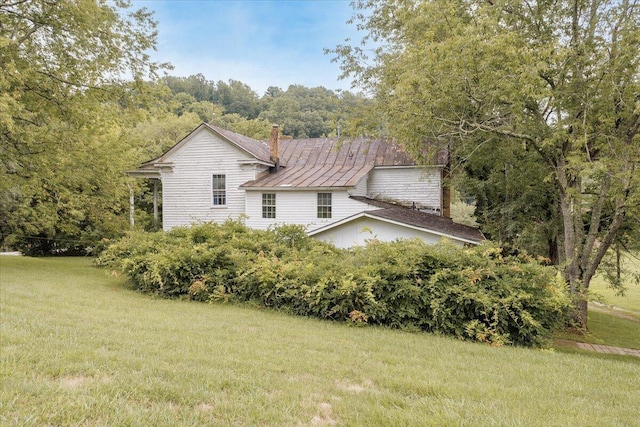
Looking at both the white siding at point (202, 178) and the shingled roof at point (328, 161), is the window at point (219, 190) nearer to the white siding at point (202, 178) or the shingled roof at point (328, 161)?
the white siding at point (202, 178)

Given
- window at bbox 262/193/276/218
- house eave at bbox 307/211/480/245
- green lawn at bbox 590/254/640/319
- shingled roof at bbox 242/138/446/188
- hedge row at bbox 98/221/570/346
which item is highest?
shingled roof at bbox 242/138/446/188

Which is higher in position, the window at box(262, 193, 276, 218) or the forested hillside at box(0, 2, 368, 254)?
the forested hillside at box(0, 2, 368, 254)

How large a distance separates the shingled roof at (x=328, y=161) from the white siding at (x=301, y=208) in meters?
0.49

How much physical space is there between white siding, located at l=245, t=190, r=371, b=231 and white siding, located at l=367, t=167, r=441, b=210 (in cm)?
283

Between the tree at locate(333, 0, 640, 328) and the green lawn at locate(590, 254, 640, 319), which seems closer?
the tree at locate(333, 0, 640, 328)

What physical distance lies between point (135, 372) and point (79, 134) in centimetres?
1291

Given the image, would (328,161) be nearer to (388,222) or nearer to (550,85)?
(388,222)

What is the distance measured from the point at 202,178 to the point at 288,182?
192 inches

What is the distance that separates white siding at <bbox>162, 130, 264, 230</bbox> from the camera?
67.9 feet

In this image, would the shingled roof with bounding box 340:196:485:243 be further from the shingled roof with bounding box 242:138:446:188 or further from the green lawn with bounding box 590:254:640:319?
the green lawn with bounding box 590:254:640:319

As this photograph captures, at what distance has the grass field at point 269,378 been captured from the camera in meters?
2.95

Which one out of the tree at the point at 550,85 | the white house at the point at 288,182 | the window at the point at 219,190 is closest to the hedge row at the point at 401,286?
the tree at the point at 550,85

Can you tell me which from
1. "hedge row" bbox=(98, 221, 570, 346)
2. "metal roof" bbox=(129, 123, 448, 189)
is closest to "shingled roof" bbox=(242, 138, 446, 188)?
"metal roof" bbox=(129, 123, 448, 189)

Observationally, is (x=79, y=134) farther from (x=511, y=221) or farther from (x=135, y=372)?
(x=511, y=221)
